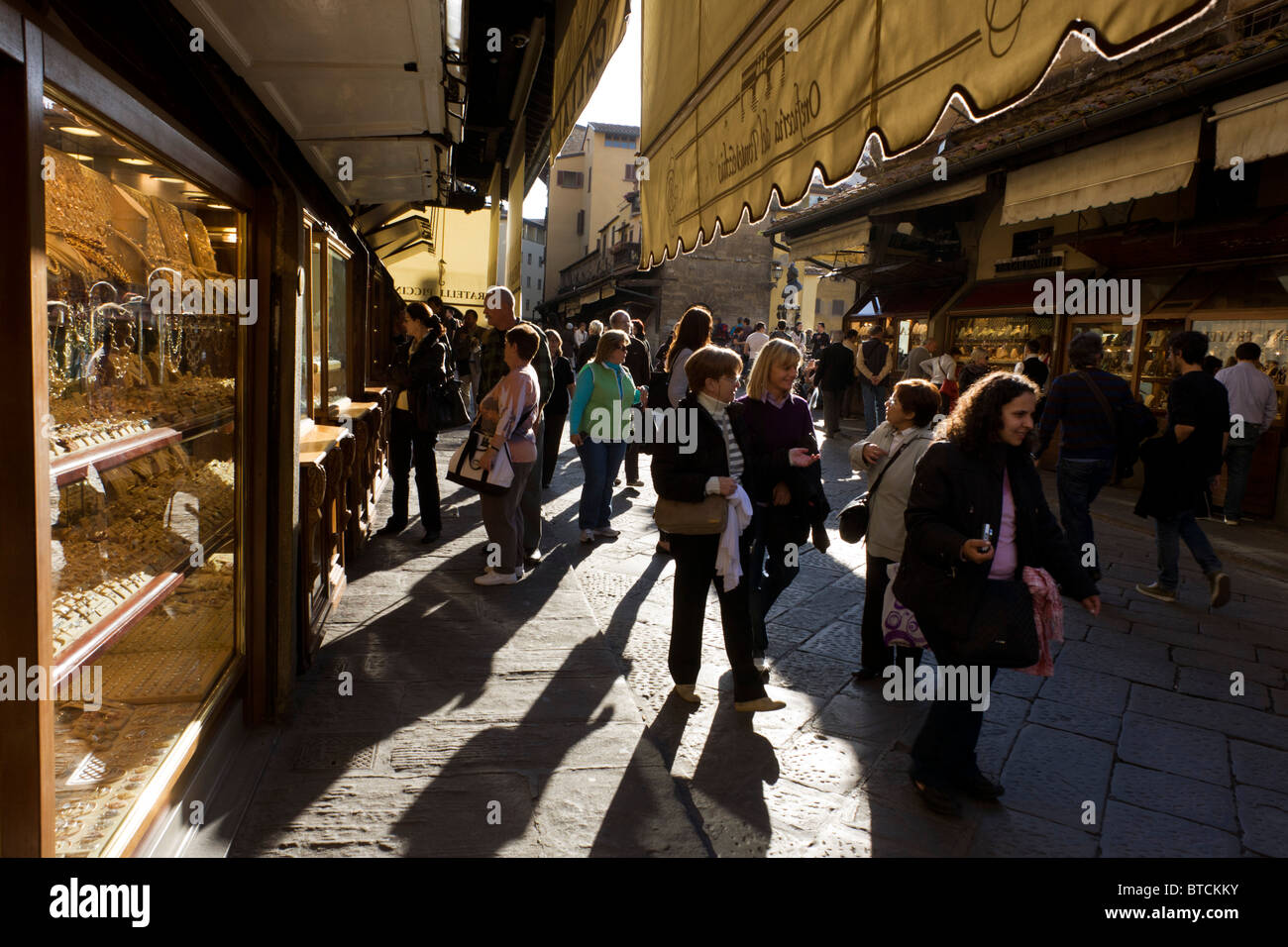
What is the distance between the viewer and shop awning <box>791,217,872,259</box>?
1369 cm

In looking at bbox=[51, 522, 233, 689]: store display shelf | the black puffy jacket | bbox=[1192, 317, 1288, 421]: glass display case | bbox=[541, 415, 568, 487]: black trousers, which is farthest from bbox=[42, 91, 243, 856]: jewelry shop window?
bbox=[1192, 317, 1288, 421]: glass display case

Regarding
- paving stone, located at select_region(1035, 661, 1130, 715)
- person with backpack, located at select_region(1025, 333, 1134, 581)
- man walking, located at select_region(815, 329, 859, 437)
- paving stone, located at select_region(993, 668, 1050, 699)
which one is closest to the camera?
paving stone, located at select_region(1035, 661, 1130, 715)

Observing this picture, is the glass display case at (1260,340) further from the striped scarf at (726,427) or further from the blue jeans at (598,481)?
the striped scarf at (726,427)

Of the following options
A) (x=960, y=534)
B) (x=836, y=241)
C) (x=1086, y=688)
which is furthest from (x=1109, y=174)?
(x=960, y=534)

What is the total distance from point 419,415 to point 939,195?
8.35m

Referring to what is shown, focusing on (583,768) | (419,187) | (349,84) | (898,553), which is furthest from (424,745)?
(419,187)

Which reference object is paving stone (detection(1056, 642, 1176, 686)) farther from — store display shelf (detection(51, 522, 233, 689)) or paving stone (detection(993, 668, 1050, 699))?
store display shelf (detection(51, 522, 233, 689))

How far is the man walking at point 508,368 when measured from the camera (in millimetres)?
5934

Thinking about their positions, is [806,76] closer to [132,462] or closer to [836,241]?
[132,462]

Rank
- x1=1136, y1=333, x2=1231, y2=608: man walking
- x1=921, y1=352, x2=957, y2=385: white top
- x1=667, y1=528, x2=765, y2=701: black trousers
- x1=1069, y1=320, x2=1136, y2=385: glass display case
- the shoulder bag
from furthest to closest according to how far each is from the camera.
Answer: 1. x1=921, y1=352, x2=957, y2=385: white top
2. x1=1069, y1=320, x2=1136, y2=385: glass display case
3. x1=1136, y1=333, x2=1231, y2=608: man walking
4. x1=667, y1=528, x2=765, y2=701: black trousers
5. the shoulder bag

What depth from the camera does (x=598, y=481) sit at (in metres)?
6.86

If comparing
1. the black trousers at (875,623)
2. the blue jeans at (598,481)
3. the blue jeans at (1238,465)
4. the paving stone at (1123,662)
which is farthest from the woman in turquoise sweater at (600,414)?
the blue jeans at (1238,465)

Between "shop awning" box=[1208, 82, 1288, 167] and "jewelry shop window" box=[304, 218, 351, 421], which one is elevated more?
"shop awning" box=[1208, 82, 1288, 167]

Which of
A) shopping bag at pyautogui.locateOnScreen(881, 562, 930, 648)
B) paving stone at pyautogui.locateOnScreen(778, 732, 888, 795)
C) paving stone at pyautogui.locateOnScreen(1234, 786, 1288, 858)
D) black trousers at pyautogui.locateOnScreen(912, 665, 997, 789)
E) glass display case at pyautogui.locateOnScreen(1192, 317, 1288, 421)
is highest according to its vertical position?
glass display case at pyautogui.locateOnScreen(1192, 317, 1288, 421)
